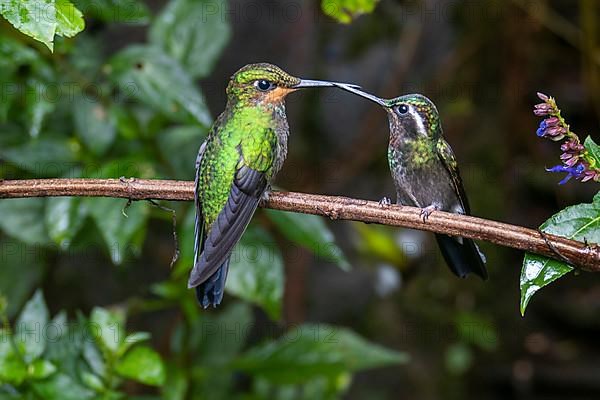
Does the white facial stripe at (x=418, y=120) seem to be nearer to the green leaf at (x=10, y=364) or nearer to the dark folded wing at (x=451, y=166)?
the dark folded wing at (x=451, y=166)

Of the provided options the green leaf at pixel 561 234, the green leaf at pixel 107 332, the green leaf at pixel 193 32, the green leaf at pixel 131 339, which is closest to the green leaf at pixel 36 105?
the green leaf at pixel 193 32

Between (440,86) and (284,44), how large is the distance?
113 centimetres

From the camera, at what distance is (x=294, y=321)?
4699mm

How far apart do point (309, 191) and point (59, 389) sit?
2602 millimetres

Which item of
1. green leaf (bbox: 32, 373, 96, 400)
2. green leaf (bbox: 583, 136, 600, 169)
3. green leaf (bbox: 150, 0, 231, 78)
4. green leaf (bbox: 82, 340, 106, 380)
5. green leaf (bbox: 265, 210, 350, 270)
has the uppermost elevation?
green leaf (bbox: 150, 0, 231, 78)

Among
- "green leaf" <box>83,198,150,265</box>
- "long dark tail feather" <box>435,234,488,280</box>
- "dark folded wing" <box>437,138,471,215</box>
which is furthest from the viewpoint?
"green leaf" <box>83,198,150,265</box>

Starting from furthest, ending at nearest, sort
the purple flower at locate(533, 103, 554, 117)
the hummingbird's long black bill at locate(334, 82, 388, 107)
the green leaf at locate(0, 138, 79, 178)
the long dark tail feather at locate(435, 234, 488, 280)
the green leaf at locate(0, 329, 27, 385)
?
the green leaf at locate(0, 138, 79, 178) < the green leaf at locate(0, 329, 27, 385) < the long dark tail feather at locate(435, 234, 488, 280) < the hummingbird's long black bill at locate(334, 82, 388, 107) < the purple flower at locate(533, 103, 554, 117)

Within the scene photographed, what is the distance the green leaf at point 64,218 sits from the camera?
275 centimetres

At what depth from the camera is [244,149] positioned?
2.21m

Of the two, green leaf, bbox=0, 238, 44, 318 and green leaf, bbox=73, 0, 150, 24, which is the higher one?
green leaf, bbox=73, 0, 150, 24

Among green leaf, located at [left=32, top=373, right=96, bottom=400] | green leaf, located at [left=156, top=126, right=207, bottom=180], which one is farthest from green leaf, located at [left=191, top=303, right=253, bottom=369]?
green leaf, located at [left=32, top=373, right=96, bottom=400]

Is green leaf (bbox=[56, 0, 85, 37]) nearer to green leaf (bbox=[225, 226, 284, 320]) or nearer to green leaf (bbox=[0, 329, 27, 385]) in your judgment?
green leaf (bbox=[0, 329, 27, 385])

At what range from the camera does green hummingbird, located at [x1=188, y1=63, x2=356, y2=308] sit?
2.12m

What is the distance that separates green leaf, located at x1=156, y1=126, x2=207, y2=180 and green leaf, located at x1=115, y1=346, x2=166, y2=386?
2.33 feet
